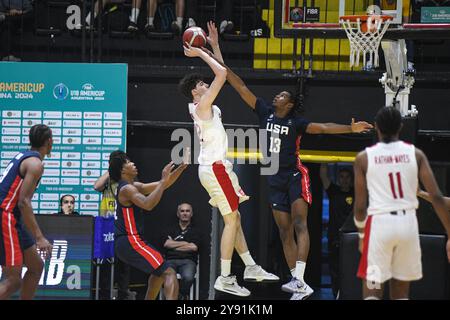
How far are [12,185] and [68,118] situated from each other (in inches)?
147

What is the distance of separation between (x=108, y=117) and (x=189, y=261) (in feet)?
7.73

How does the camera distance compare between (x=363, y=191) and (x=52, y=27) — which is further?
(x=52, y=27)

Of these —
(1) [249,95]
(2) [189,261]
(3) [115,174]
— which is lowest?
(2) [189,261]

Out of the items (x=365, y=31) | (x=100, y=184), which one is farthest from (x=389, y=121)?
(x=100, y=184)

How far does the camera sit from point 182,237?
12.6 m

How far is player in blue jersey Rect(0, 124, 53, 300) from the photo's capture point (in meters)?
9.42

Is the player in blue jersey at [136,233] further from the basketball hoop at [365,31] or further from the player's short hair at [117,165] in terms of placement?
the basketball hoop at [365,31]

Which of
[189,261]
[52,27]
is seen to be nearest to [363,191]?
[189,261]

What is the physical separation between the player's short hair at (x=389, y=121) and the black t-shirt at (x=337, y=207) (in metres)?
4.58

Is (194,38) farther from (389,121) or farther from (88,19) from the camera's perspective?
(88,19)

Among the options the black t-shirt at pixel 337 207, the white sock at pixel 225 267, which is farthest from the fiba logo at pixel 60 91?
the white sock at pixel 225 267

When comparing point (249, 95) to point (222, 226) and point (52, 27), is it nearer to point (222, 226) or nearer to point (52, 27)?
point (222, 226)

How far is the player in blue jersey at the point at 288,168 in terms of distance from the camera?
10836 mm

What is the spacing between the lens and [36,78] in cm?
1326
